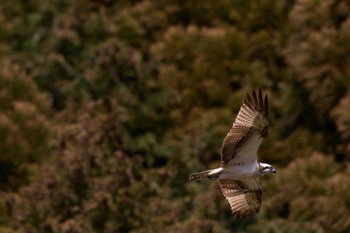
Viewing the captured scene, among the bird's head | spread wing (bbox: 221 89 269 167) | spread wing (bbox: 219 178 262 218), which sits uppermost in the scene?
spread wing (bbox: 221 89 269 167)

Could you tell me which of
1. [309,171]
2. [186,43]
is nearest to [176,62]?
[186,43]

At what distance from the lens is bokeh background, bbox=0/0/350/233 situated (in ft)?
52.9

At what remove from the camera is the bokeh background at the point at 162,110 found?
16.1m

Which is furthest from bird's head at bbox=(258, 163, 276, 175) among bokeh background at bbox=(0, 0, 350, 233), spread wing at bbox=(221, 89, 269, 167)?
bokeh background at bbox=(0, 0, 350, 233)

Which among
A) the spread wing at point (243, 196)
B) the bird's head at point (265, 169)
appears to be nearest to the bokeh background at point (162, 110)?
the spread wing at point (243, 196)

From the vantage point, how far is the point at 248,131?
11703 millimetres

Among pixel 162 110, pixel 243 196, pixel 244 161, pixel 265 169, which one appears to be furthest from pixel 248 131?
pixel 162 110

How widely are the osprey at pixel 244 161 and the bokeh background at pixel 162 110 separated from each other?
3.24 meters

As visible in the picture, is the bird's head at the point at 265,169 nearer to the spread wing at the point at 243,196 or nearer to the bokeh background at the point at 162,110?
the spread wing at the point at 243,196

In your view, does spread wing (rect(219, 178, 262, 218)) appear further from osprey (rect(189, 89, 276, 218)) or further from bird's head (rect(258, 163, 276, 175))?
bird's head (rect(258, 163, 276, 175))

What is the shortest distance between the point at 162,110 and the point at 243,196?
7.82 metres

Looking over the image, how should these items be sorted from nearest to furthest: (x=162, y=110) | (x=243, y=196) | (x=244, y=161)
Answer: (x=244, y=161)
(x=243, y=196)
(x=162, y=110)

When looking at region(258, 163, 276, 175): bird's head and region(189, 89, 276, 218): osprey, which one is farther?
region(258, 163, 276, 175): bird's head

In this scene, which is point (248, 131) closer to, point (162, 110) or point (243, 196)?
point (243, 196)
